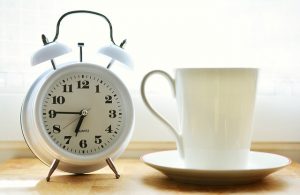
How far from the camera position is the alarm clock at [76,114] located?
0.83m

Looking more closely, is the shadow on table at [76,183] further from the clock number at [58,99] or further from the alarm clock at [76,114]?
the clock number at [58,99]

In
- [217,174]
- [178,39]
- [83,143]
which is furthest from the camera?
[178,39]

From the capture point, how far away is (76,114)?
33.4 inches

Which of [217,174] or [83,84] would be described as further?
Result: [83,84]

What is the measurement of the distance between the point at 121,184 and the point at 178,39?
0.42 metres

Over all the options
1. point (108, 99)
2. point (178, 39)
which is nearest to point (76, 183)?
point (108, 99)

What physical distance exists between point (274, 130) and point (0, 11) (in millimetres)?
644

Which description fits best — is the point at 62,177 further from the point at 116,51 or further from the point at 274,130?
the point at 274,130

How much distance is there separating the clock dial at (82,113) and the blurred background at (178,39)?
226 mm

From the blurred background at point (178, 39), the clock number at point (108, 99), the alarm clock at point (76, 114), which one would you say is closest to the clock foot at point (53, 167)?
the alarm clock at point (76, 114)

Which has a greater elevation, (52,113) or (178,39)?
(178,39)

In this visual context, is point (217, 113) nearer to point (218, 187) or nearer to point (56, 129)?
point (218, 187)

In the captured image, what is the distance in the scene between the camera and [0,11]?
3.57 ft

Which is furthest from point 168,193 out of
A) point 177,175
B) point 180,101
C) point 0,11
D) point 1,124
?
point 0,11
